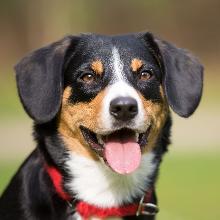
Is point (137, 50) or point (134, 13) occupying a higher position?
point (137, 50)

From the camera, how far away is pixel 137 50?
6453mm

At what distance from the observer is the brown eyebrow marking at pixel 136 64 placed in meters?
6.29

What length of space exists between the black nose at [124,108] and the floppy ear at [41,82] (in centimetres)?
50

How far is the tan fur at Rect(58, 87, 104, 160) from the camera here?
606 cm

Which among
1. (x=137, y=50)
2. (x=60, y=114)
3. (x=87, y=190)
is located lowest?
(x=87, y=190)

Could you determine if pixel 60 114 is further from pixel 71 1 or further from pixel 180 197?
pixel 71 1

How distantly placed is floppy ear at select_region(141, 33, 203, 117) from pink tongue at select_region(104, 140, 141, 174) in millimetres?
470

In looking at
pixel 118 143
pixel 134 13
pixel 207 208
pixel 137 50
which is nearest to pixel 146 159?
pixel 118 143

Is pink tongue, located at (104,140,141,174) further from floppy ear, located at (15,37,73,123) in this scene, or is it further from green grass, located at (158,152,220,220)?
green grass, located at (158,152,220,220)

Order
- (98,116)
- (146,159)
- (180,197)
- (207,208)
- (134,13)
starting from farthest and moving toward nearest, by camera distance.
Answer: (134,13) → (180,197) → (207,208) → (146,159) → (98,116)

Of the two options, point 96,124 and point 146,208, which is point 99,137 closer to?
point 96,124

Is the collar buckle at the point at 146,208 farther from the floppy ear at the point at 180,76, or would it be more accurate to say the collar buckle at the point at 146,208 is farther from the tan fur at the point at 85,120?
the floppy ear at the point at 180,76

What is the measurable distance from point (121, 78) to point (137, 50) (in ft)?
1.31

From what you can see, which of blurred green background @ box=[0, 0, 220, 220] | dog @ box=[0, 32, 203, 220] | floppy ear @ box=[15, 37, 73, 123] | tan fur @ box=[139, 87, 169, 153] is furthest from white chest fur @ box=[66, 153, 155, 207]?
blurred green background @ box=[0, 0, 220, 220]
